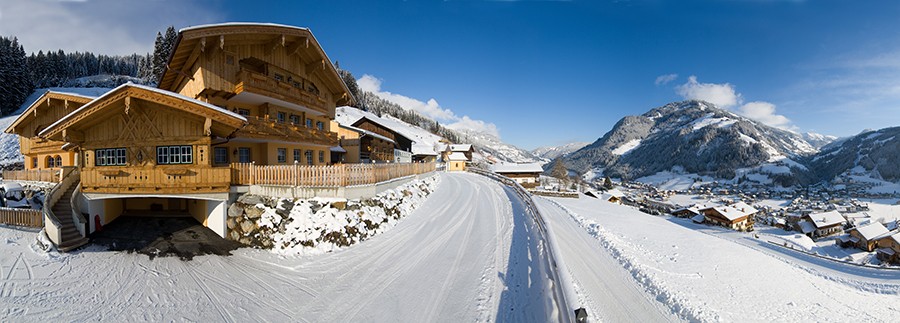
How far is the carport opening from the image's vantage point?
1259 centimetres

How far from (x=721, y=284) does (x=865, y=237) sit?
197 ft

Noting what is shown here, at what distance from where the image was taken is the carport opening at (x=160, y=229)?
1259 cm

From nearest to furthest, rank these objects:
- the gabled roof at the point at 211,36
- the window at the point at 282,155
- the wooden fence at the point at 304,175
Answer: the wooden fence at the point at 304,175 < the gabled roof at the point at 211,36 < the window at the point at 282,155

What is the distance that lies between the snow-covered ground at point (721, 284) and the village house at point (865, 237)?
4370cm

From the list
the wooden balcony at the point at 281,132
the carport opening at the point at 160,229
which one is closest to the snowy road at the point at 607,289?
the carport opening at the point at 160,229

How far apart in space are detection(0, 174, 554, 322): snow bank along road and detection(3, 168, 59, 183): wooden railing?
462 inches

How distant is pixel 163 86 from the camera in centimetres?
2298

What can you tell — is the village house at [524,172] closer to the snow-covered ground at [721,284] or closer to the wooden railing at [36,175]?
the snow-covered ground at [721,284]

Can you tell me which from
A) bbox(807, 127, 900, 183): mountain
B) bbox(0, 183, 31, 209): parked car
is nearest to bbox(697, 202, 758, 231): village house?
bbox(0, 183, 31, 209): parked car

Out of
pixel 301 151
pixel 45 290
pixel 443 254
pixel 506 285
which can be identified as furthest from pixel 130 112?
pixel 506 285

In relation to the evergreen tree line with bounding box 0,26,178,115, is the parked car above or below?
below

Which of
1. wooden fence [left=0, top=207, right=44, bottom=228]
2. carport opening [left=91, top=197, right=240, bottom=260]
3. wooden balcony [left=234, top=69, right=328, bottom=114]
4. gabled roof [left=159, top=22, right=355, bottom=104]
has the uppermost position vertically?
gabled roof [left=159, top=22, right=355, bottom=104]

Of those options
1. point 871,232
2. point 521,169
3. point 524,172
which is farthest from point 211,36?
point 871,232

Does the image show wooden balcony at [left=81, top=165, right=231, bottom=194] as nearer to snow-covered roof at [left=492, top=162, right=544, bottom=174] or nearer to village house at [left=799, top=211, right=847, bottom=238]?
snow-covered roof at [left=492, top=162, right=544, bottom=174]
